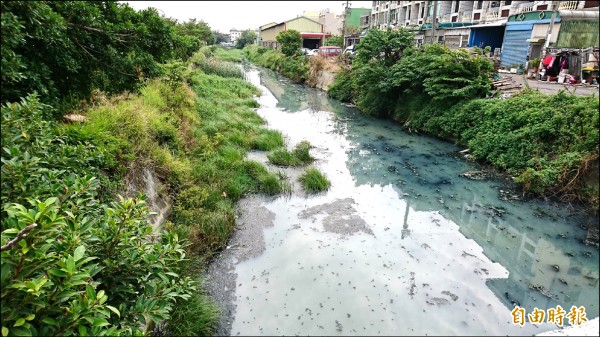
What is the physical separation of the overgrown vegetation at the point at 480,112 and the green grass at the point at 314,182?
193 inches

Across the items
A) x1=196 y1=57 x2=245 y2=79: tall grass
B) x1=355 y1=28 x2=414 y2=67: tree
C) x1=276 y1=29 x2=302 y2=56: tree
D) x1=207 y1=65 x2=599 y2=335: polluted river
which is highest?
x1=276 y1=29 x2=302 y2=56: tree

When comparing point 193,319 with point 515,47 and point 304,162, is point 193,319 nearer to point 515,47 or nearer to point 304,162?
point 304,162

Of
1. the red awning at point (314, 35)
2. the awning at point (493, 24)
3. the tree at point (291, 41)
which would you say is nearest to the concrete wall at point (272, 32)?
the red awning at point (314, 35)

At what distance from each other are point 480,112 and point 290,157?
6929 mm

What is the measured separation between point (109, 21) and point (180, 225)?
11.2 feet

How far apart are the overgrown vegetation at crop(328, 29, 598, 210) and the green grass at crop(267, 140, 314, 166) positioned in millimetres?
5520

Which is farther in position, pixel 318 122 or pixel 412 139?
pixel 318 122

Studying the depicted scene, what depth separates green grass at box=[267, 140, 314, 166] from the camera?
10312mm

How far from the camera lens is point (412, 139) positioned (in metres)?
14.1

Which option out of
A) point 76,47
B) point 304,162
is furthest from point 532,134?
point 76,47

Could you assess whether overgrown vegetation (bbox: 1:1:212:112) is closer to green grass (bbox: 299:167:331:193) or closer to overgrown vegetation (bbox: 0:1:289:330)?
overgrown vegetation (bbox: 0:1:289:330)

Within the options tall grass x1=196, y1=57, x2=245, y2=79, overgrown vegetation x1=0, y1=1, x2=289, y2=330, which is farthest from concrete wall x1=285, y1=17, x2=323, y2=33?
overgrown vegetation x1=0, y1=1, x2=289, y2=330

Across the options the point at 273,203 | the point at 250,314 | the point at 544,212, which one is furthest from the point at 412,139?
the point at 250,314

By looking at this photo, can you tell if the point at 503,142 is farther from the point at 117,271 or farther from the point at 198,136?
the point at 117,271
